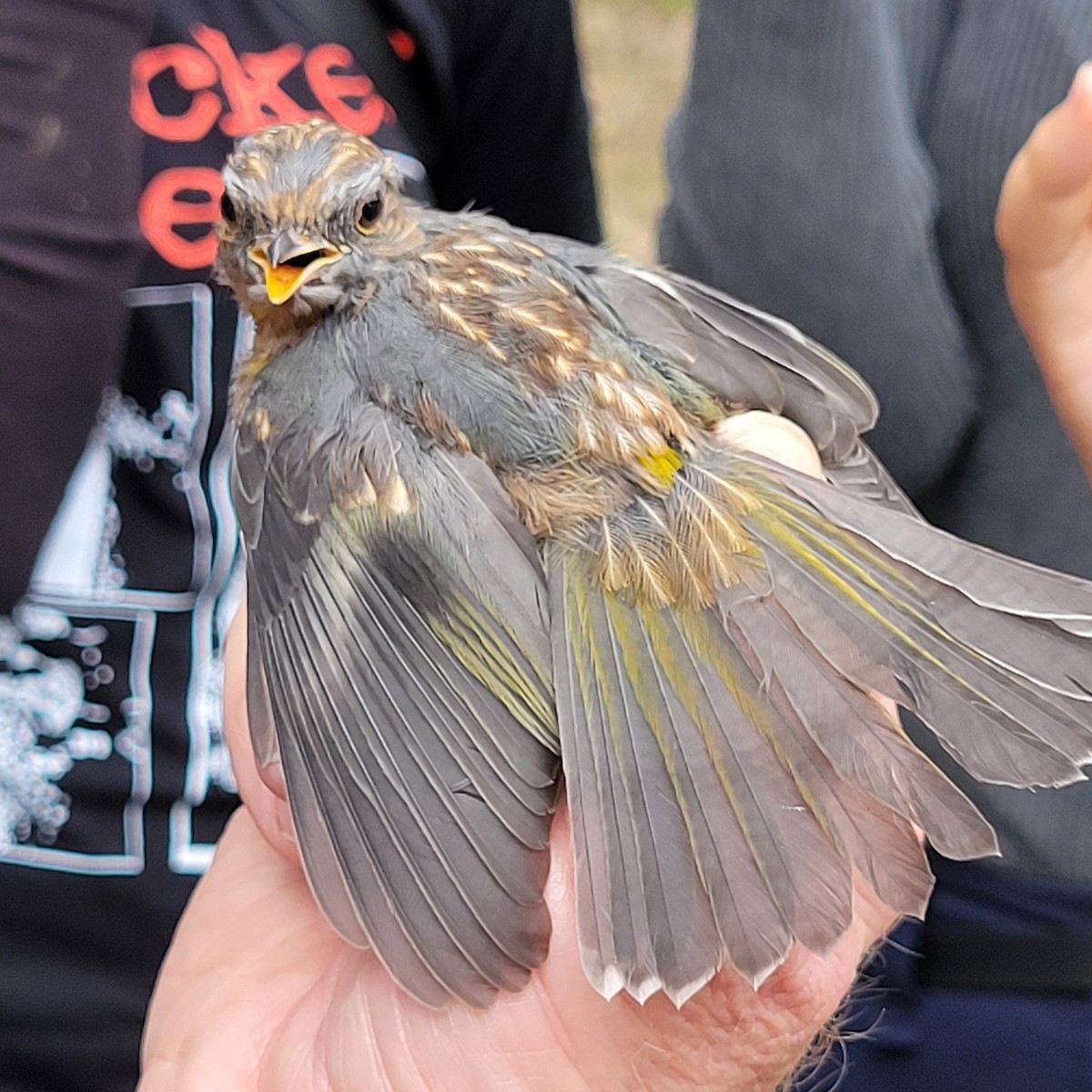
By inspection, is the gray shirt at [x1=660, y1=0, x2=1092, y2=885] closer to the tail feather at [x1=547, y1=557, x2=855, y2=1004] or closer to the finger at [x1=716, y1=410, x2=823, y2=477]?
the finger at [x1=716, y1=410, x2=823, y2=477]

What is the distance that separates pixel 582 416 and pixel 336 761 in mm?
630

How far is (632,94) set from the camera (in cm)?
662

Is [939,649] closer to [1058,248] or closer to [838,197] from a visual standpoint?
[1058,248]

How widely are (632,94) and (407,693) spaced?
578cm

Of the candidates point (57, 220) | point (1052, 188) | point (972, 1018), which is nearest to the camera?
point (1052, 188)

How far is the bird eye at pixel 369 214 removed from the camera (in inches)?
74.7

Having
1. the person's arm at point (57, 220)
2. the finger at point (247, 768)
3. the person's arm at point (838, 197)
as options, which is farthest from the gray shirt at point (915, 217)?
the finger at point (247, 768)

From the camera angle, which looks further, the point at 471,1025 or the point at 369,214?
the point at 369,214

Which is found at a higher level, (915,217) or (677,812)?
(915,217)

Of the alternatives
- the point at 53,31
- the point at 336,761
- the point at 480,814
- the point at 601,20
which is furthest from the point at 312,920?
the point at 601,20

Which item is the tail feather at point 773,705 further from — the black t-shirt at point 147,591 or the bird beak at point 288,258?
the black t-shirt at point 147,591

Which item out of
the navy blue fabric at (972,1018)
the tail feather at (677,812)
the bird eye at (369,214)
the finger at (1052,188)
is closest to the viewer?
the tail feather at (677,812)

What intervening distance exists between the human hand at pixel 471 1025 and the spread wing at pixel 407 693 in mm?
50

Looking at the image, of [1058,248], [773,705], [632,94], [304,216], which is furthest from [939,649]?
[632,94]
